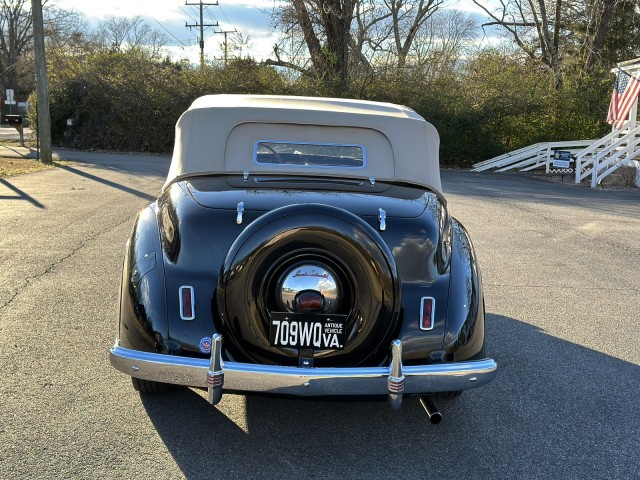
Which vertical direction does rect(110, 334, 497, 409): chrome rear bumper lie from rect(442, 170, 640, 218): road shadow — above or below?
above

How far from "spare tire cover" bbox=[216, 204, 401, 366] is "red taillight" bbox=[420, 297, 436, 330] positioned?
0.14 meters

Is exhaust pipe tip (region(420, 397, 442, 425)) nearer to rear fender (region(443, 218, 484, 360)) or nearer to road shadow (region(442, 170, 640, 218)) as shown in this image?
rear fender (region(443, 218, 484, 360))

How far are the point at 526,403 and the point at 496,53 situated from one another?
2842 cm

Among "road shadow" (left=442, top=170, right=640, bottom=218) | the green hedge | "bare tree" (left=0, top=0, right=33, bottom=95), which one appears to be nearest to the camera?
"road shadow" (left=442, top=170, right=640, bottom=218)


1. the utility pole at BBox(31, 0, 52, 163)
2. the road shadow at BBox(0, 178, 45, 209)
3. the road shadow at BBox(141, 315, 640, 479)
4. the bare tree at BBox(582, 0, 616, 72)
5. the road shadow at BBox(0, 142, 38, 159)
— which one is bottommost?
the road shadow at BBox(141, 315, 640, 479)

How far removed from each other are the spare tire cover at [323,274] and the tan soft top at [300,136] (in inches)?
47.3

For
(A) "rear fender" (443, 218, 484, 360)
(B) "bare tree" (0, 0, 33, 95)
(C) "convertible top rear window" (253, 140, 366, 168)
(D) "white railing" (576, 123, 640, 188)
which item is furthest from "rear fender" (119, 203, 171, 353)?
(B) "bare tree" (0, 0, 33, 95)

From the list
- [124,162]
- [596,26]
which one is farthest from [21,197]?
[596,26]

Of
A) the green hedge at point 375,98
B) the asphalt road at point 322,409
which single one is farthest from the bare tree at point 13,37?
the asphalt road at point 322,409

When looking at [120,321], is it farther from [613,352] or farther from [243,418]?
[613,352]

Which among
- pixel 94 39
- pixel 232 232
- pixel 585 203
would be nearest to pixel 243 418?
pixel 232 232

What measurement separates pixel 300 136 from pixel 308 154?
0.14 meters

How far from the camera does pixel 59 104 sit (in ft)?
80.5

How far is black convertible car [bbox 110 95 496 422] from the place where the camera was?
286 cm
